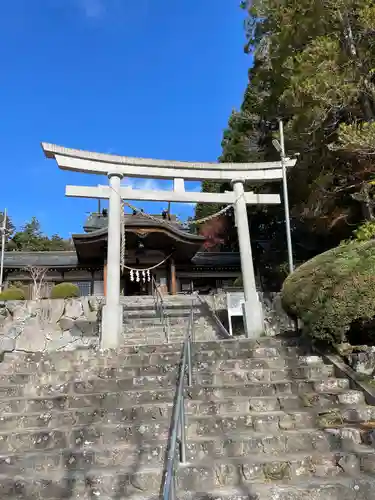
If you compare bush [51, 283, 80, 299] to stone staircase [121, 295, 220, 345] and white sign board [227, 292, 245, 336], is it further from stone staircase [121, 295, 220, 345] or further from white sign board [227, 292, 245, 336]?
white sign board [227, 292, 245, 336]

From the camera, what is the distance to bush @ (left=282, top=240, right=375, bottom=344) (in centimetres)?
543

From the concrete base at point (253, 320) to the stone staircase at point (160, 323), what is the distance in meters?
1.62

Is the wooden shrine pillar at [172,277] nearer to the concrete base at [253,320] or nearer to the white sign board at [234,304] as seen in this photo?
the white sign board at [234,304]

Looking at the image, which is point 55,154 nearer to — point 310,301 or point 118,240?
point 118,240

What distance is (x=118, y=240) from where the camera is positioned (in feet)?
27.7

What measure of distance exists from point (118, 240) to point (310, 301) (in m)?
4.46

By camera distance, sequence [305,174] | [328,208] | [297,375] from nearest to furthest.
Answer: [297,375] < [328,208] < [305,174]

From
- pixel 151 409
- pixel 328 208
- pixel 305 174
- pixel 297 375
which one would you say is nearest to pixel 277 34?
pixel 305 174

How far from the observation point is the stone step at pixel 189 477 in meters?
3.43

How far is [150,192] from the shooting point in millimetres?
9164

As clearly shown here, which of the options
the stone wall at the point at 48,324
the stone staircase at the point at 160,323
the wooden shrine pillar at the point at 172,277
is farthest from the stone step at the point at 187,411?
the wooden shrine pillar at the point at 172,277

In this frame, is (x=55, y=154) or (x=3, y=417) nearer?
(x=3, y=417)

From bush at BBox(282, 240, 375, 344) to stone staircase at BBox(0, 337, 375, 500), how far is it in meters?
0.60

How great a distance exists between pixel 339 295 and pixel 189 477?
3325 mm
